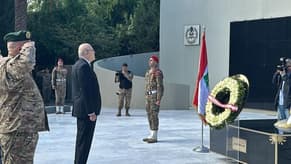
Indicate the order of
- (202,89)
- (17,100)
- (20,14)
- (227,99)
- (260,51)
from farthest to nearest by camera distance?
1. (260,51)
2. (20,14)
3. (202,89)
4. (227,99)
5. (17,100)

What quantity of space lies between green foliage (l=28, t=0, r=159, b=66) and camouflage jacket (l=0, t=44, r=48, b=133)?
23288mm

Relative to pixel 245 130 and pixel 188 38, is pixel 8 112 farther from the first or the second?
pixel 188 38

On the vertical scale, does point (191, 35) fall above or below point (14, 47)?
above

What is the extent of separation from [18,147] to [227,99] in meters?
4.28

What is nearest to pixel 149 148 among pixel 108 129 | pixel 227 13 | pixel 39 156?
pixel 39 156

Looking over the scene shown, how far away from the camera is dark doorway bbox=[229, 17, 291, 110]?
725 inches

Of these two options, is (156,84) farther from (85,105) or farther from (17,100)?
(17,100)

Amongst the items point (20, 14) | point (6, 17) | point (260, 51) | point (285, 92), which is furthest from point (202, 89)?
point (6, 17)

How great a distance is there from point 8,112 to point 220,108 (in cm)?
429

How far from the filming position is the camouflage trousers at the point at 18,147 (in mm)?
5129

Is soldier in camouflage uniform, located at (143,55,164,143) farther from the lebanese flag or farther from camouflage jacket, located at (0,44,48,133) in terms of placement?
camouflage jacket, located at (0,44,48,133)

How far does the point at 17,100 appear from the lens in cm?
512

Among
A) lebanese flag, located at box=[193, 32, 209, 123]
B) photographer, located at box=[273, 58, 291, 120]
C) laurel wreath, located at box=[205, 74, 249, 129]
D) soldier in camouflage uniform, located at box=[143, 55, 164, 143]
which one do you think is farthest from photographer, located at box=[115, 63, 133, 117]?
laurel wreath, located at box=[205, 74, 249, 129]

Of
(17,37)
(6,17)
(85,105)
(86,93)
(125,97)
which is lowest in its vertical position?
(125,97)
